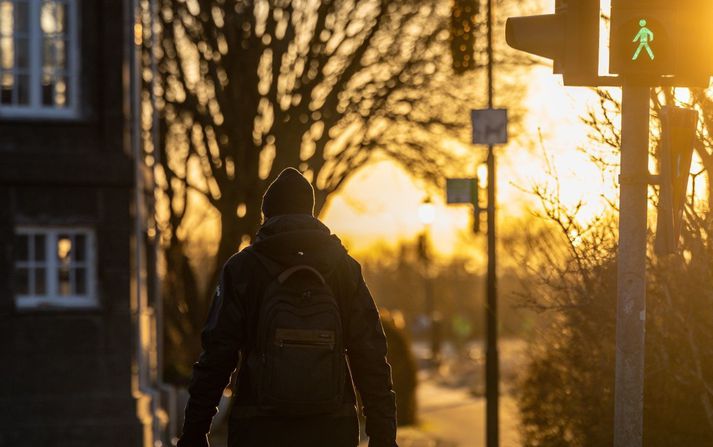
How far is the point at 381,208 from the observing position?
98.9 feet

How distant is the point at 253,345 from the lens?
18.4ft

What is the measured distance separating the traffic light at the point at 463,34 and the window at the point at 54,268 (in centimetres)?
511

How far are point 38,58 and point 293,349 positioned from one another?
13.2m

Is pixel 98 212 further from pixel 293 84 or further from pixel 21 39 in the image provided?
pixel 293 84

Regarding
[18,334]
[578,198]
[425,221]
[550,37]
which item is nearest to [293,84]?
[425,221]

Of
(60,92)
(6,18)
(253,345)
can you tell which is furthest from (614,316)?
(6,18)

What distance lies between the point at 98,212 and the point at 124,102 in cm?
146

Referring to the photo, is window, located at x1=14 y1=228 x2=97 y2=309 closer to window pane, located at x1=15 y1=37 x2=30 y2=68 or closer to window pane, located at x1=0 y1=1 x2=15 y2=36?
window pane, located at x1=15 y1=37 x2=30 y2=68

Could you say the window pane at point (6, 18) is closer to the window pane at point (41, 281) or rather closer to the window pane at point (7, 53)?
the window pane at point (7, 53)

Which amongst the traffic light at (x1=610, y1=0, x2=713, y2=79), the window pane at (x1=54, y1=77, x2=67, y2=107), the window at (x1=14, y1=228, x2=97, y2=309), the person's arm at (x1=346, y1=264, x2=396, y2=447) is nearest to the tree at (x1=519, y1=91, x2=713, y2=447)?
the traffic light at (x1=610, y1=0, x2=713, y2=79)

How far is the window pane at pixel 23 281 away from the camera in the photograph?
57.4 ft

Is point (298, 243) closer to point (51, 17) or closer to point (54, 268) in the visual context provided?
point (54, 268)

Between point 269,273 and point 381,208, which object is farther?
point 381,208

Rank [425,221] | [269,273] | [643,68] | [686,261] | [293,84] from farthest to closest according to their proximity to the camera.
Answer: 1. [425,221]
2. [293,84]
3. [686,261]
4. [643,68]
5. [269,273]
